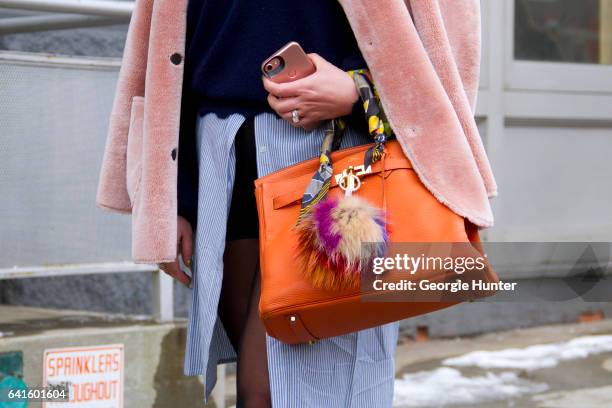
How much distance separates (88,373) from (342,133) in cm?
166

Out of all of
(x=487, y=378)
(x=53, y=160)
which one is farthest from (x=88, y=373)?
(x=487, y=378)

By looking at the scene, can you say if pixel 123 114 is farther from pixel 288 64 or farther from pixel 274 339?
pixel 274 339

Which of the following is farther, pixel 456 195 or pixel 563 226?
pixel 563 226

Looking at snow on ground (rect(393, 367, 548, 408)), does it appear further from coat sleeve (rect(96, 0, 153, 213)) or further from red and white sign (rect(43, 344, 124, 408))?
coat sleeve (rect(96, 0, 153, 213))

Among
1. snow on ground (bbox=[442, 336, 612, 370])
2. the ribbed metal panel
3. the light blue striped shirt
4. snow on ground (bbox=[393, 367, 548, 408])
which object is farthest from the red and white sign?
snow on ground (bbox=[442, 336, 612, 370])

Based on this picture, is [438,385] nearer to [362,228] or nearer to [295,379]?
[295,379]

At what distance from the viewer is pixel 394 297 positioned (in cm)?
160

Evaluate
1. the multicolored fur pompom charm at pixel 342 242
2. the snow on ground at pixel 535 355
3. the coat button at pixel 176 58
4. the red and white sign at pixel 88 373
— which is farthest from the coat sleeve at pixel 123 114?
the snow on ground at pixel 535 355

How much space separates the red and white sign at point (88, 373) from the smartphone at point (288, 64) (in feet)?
5.48

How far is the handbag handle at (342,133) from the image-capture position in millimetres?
1679

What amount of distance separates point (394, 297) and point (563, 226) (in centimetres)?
372

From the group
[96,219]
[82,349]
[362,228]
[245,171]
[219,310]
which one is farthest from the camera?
[96,219]

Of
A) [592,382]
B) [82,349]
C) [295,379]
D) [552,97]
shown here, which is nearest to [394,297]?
[295,379]

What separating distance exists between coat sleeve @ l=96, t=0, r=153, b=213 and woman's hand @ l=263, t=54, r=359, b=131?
0.50m
